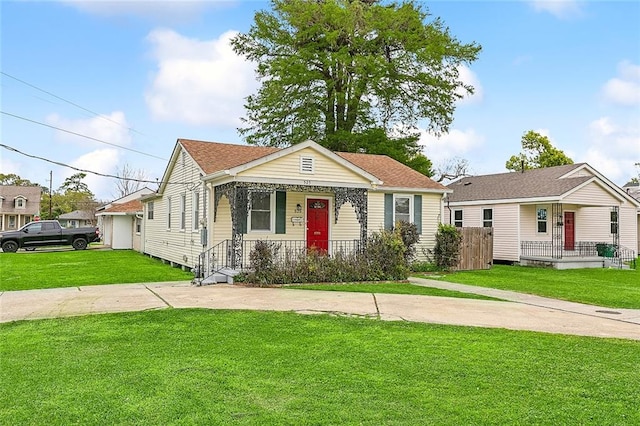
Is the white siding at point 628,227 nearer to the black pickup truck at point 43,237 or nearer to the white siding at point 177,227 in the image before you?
the white siding at point 177,227

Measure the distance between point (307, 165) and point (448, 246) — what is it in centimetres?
650

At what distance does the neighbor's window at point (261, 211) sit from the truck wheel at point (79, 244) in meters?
18.4

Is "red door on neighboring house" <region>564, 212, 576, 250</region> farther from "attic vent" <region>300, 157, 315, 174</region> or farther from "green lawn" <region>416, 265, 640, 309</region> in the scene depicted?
"attic vent" <region>300, 157, 315, 174</region>

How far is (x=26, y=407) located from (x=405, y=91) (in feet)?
102

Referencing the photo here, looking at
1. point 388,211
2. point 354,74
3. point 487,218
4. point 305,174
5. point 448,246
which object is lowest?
point 448,246

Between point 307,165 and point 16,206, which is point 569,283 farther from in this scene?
point 16,206

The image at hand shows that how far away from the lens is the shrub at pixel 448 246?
18.3 metres

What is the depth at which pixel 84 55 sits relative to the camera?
59.4ft

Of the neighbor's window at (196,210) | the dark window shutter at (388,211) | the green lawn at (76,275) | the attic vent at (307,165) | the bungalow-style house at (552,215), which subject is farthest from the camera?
the bungalow-style house at (552,215)

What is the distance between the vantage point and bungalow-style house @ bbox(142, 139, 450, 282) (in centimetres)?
1457

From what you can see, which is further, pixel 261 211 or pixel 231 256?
pixel 261 211

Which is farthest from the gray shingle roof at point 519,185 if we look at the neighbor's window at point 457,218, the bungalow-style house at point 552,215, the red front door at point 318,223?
the red front door at point 318,223

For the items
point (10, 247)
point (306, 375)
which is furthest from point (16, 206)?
point (306, 375)

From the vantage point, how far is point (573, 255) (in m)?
22.5
